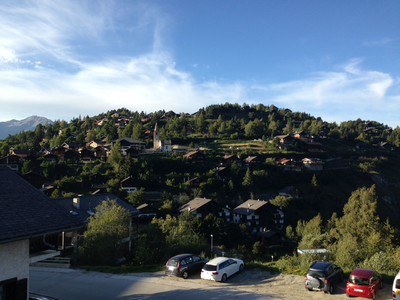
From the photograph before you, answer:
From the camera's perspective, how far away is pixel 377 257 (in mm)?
12984

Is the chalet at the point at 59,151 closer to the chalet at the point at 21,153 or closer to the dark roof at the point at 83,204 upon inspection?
the chalet at the point at 21,153

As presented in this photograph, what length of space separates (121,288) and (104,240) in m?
5.03

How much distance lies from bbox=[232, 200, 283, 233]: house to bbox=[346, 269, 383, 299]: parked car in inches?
1344

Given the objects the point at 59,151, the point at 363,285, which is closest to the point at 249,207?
the point at 363,285

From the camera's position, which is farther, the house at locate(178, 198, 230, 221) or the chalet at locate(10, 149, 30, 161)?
the chalet at locate(10, 149, 30, 161)

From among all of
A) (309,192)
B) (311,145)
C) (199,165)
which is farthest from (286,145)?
(199,165)

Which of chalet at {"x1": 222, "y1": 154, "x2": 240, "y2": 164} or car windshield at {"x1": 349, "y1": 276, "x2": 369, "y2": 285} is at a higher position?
chalet at {"x1": 222, "y1": 154, "x2": 240, "y2": 164}

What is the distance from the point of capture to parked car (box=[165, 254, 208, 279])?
40.3ft

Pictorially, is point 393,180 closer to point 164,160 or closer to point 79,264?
point 164,160

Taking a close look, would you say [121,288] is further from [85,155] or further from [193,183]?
[85,155]

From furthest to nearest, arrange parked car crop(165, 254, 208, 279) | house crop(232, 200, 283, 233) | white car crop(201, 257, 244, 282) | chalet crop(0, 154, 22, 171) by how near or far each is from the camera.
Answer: chalet crop(0, 154, 22, 171), house crop(232, 200, 283, 233), parked car crop(165, 254, 208, 279), white car crop(201, 257, 244, 282)

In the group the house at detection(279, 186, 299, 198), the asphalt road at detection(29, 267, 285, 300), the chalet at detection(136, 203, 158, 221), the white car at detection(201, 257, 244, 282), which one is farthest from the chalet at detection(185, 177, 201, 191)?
the white car at detection(201, 257, 244, 282)

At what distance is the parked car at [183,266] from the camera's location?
40.3 ft

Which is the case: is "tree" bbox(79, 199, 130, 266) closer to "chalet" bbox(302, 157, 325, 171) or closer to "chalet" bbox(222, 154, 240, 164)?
"chalet" bbox(222, 154, 240, 164)
